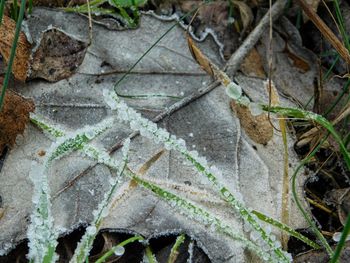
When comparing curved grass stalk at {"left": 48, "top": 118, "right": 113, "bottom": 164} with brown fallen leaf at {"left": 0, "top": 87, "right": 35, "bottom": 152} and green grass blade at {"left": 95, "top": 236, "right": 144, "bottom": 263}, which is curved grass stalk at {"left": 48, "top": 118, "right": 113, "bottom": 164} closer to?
brown fallen leaf at {"left": 0, "top": 87, "right": 35, "bottom": 152}

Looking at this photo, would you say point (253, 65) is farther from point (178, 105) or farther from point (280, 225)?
point (280, 225)

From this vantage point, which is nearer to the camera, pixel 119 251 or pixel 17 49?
pixel 119 251

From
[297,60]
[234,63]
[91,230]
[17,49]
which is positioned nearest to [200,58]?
[234,63]

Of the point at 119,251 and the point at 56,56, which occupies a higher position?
the point at 56,56

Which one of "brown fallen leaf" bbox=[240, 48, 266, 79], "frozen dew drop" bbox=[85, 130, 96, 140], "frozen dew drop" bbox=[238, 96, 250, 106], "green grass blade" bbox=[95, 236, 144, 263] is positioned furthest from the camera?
"brown fallen leaf" bbox=[240, 48, 266, 79]

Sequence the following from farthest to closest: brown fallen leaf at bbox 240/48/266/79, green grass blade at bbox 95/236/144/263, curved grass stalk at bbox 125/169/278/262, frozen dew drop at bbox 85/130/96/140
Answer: brown fallen leaf at bbox 240/48/266/79 < frozen dew drop at bbox 85/130/96/140 < curved grass stalk at bbox 125/169/278/262 < green grass blade at bbox 95/236/144/263

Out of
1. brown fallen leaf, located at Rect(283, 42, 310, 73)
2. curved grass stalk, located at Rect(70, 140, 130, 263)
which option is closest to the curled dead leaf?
brown fallen leaf, located at Rect(283, 42, 310, 73)

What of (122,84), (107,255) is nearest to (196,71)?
(122,84)
